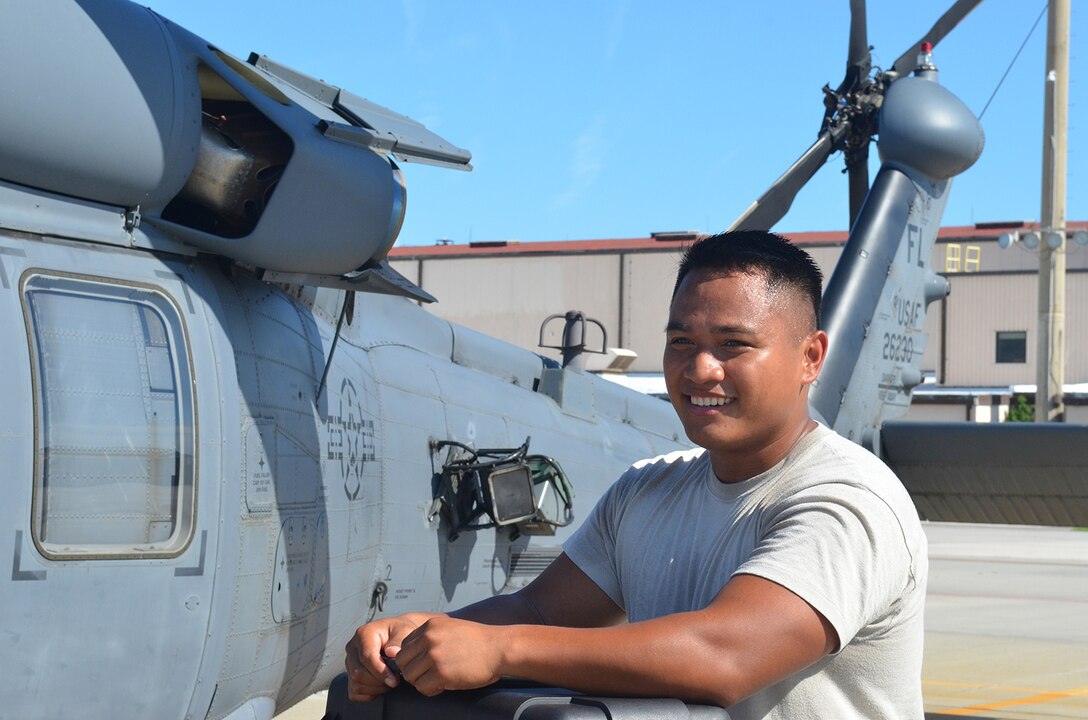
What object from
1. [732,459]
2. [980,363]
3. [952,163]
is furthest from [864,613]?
[980,363]

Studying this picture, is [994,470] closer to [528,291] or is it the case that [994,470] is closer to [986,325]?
[986,325]

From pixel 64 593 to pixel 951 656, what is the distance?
8778 mm

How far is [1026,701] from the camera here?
851 centimetres

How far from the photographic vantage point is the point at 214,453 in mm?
3666

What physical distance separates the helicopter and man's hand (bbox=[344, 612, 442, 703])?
5.41 ft

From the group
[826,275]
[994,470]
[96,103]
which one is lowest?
[994,470]

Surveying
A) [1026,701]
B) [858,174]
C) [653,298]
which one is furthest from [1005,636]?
[653,298]

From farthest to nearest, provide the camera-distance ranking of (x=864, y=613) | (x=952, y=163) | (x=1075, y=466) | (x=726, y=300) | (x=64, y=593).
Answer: (x=952, y=163) → (x=1075, y=466) → (x=64, y=593) → (x=726, y=300) → (x=864, y=613)

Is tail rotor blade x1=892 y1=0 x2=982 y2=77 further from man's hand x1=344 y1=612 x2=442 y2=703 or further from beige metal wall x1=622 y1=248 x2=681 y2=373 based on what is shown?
beige metal wall x1=622 y1=248 x2=681 y2=373

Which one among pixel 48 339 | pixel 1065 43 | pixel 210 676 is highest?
pixel 1065 43

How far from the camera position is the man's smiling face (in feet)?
6.13

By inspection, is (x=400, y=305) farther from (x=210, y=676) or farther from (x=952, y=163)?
(x=952, y=163)

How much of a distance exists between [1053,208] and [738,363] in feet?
63.4

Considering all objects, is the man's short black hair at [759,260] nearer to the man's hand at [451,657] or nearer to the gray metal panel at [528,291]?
the man's hand at [451,657]
